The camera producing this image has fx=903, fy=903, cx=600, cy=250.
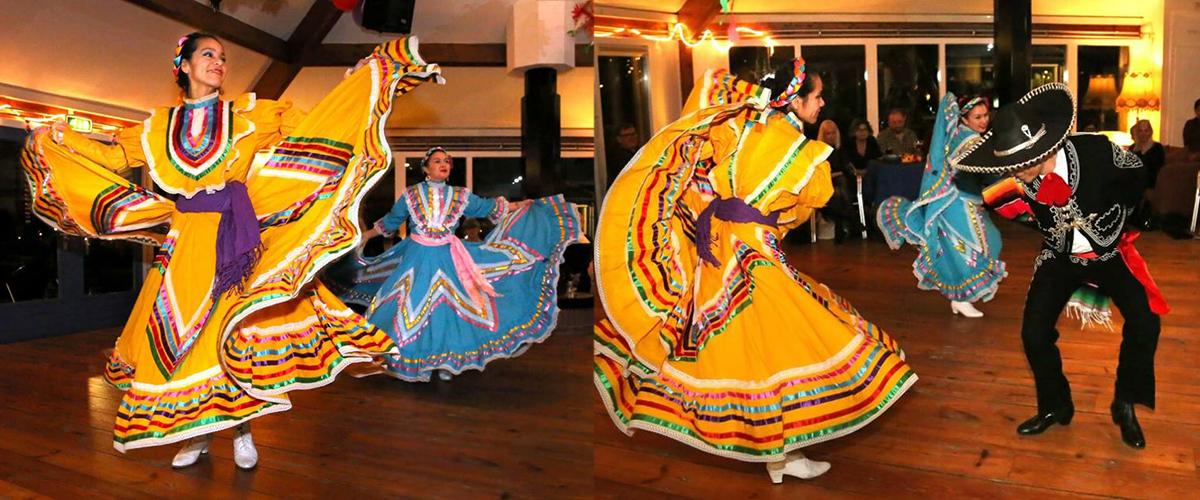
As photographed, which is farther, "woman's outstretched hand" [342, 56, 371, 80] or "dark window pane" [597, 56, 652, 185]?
"woman's outstretched hand" [342, 56, 371, 80]

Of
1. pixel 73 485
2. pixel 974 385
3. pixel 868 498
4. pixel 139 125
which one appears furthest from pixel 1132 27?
pixel 73 485

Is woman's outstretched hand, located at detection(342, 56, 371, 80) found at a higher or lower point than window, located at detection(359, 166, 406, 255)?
higher

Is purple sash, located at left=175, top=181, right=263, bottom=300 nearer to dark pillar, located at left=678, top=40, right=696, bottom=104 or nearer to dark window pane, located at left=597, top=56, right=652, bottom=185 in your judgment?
dark window pane, located at left=597, top=56, right=652, bottom=185

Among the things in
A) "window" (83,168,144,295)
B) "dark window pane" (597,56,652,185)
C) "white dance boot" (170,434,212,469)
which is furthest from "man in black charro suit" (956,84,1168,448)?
"window" (83,168,144,295)

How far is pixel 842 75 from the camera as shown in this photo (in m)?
1.99

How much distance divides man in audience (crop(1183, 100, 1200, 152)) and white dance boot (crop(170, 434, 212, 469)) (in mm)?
2593

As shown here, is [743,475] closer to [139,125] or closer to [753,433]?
[753,433]

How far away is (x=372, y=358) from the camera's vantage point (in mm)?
2617

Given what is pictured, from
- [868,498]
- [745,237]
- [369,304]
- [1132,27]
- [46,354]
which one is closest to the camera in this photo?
[1132,27]

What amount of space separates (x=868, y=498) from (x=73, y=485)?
2095mm

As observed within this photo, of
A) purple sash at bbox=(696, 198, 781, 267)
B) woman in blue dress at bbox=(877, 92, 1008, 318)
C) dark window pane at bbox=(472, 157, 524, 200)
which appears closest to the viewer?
woman in blue dress at bbox=(877, 92, 1008, 318)

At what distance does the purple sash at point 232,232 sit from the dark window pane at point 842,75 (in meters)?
1.47

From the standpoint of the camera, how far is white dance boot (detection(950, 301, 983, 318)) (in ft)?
7.00

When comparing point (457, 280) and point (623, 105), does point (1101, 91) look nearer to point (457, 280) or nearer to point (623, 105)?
point (623, 105)
